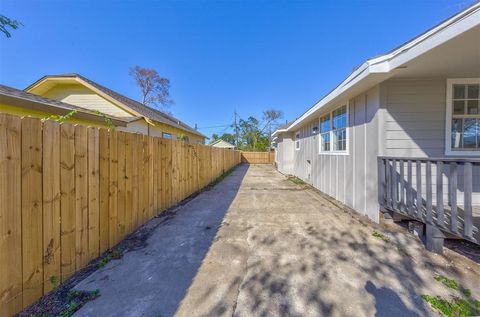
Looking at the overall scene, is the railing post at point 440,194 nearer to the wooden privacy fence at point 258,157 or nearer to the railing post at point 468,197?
the railing post at point 468,197

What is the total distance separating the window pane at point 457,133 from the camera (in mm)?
4004

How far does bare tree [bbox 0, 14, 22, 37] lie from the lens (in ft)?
10.5

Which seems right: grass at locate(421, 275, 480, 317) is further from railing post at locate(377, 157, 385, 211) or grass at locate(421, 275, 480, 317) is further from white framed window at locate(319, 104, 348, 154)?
white framed window at locate(319, 104, 348, 154)

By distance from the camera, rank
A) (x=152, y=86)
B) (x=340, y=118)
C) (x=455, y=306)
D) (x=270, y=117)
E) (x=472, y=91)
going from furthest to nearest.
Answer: (x=270, y=117)
(x=152, y=86)
(x=340, y=118)
(x=472, y=91)
(x=455, y=306)

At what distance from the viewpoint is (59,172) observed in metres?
2.21

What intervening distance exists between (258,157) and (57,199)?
26800mm

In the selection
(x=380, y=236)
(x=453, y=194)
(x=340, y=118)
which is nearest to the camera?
(x=453, y=194)

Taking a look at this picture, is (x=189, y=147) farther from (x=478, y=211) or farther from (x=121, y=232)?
(x=478, y=211)

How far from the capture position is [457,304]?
2.00 metres

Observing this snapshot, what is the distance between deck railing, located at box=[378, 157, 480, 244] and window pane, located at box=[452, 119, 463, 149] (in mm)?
532

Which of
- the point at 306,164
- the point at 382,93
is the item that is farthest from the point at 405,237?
the point at 306,164

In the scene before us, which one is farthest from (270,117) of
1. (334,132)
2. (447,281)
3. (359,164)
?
(447,281)

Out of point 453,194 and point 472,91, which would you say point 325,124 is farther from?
point 453,194

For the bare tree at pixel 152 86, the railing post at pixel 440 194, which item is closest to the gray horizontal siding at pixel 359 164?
the railing post at pixel 440 194
